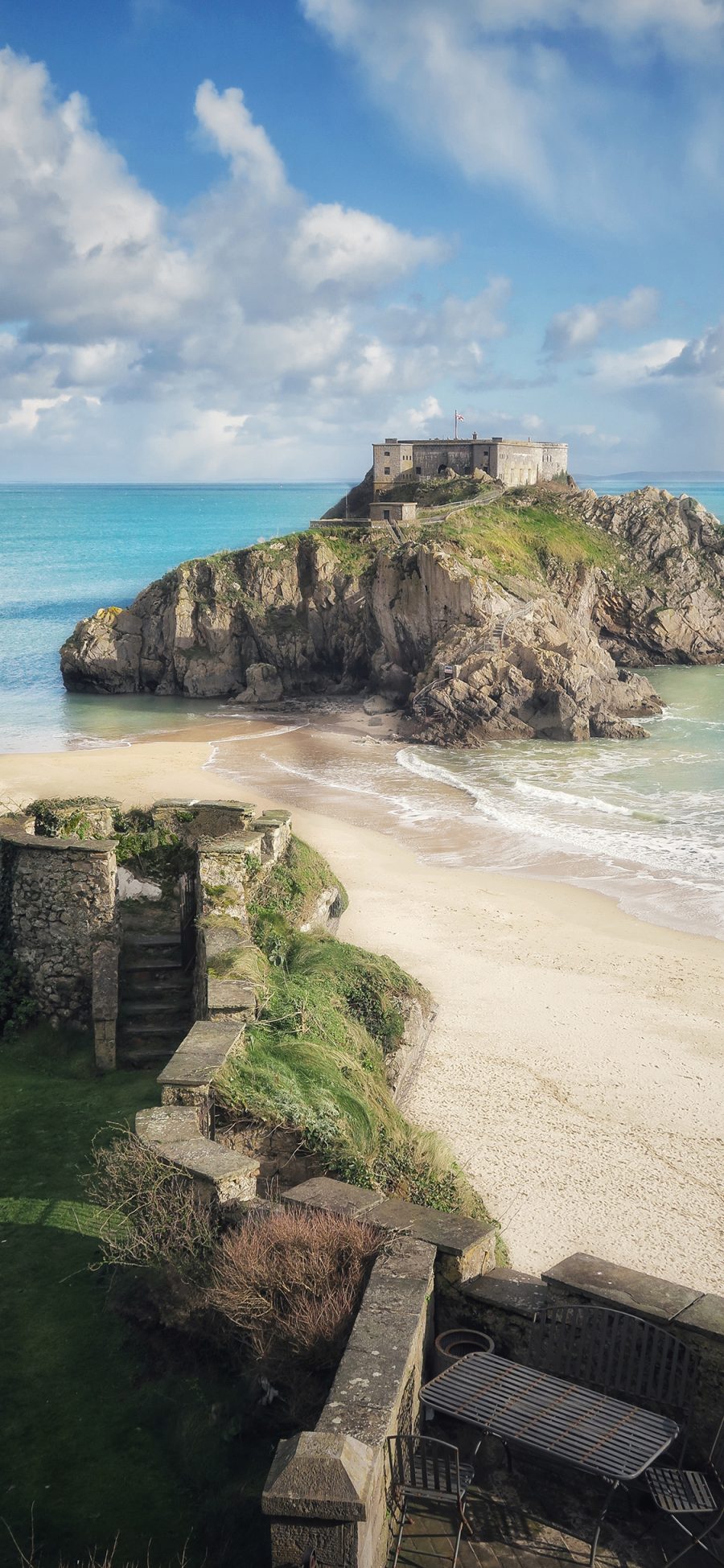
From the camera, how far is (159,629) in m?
55.0

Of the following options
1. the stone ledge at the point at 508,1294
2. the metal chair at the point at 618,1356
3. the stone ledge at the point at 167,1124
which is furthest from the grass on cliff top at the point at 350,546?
the metal chair at the point at 618,1356

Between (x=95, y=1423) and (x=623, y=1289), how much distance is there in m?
3.11

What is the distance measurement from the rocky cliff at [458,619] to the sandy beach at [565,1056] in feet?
66.1

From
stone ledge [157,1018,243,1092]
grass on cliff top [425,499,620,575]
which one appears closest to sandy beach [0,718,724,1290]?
stone ledge [157,1018,243,1092]

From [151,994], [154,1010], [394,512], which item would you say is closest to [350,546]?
[394,512]

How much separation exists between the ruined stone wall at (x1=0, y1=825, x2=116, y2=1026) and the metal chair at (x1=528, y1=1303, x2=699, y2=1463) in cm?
669

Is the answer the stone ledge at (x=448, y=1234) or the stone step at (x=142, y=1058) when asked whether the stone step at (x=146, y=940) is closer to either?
the stone step at (x=142, y=1058)

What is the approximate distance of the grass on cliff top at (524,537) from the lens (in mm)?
52925

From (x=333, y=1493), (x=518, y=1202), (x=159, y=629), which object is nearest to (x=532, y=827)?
(x=518, y=1202)

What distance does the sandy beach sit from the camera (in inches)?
438

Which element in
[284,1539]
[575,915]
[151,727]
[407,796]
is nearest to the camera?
[284,1539]

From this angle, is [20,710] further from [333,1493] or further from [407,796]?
[333,1493]

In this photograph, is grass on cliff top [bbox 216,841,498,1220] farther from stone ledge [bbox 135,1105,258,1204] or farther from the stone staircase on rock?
the stone staircase on rock

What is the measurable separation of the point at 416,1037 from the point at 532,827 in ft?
50.4
